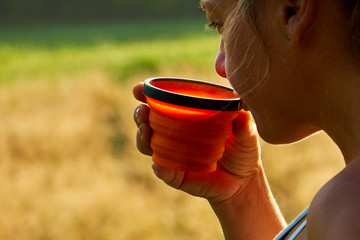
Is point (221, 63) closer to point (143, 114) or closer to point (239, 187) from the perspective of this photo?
point (143, 114)

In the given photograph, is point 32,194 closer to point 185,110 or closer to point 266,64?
point 185,110

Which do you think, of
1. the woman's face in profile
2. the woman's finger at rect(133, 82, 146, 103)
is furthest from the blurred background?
the woman's face in profile

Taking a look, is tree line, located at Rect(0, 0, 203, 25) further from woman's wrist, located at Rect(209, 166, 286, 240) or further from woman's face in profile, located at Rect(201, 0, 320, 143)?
woman's face in profile, located at Rect(201, 0, 320, 143)

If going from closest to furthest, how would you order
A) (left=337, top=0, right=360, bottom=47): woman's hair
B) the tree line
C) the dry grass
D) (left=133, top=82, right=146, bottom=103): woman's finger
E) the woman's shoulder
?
the woman's shoulder, (left=337, top=0, right=360, bottom=47): woman's hair, (left=133, top=82, right=146, bottom=103): woman's finger, the dry grass, the tree line

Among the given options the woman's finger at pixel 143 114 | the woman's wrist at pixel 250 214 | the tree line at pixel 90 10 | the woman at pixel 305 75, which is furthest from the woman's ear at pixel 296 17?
the tree line at pixel 90 10

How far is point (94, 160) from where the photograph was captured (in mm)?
3902

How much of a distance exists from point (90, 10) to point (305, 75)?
13.1 m

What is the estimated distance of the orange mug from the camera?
1.08 meters

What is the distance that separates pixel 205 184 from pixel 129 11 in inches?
507

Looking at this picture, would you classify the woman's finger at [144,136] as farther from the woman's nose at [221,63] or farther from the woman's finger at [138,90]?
the woman's nose at [221,63]

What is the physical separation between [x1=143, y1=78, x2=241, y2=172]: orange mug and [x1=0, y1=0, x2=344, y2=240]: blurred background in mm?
213

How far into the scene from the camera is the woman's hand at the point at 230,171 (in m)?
1.27

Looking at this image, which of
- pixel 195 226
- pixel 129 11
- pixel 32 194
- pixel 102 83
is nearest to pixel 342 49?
pixel 195 226

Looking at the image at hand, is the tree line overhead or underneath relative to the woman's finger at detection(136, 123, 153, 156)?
underneath
